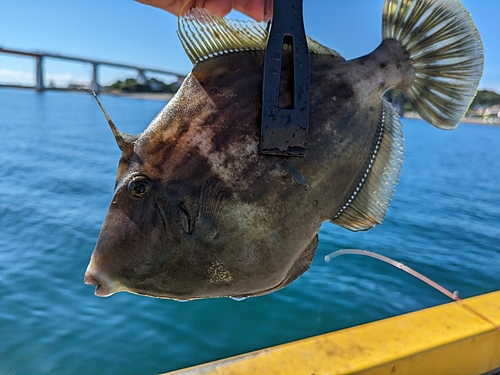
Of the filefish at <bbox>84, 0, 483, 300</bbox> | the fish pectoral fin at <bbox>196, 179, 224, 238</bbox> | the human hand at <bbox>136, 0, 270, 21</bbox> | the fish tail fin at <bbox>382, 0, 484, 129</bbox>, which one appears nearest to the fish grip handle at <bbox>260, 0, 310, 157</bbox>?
the filefish at <bbox>84, 0, 483, 300</bbox>

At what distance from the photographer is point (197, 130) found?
122 cm

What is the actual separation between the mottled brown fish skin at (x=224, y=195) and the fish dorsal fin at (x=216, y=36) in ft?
0.10

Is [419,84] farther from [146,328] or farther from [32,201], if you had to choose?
[32,201]

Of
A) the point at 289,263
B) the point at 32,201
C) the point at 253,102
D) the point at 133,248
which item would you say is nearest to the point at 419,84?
the point at 253,102

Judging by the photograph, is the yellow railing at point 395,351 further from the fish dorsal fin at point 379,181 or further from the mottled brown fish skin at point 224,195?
the mottled brown fish skin at point 224,195

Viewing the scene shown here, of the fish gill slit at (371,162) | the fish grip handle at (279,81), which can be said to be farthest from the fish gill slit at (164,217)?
the fish gill slit at (371,162)

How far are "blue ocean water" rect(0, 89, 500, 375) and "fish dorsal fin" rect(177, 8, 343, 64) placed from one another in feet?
3.71

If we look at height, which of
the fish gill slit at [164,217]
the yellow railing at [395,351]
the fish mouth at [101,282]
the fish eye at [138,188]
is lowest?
the yellow railing at [395,351]

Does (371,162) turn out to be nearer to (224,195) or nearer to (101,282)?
(224,195)

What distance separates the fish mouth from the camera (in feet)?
3.80

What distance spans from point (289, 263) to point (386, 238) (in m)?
12.1

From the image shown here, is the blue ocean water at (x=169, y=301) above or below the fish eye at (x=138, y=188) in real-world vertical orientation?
below

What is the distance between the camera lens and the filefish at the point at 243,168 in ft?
3.83

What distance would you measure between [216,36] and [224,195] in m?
0.51
